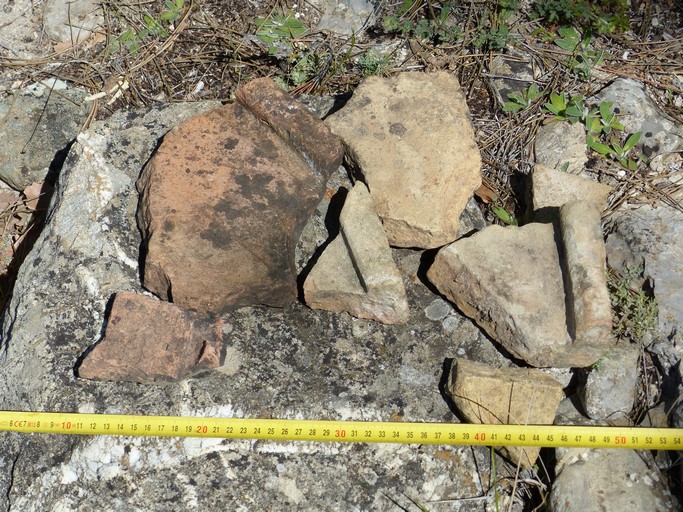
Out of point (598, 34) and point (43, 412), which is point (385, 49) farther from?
point (43, 412)

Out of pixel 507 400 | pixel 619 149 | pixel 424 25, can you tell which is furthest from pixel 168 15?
pixel 507 400

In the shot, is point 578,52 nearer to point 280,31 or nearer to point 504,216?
point 504,216

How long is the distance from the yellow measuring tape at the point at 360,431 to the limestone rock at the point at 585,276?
1.09 ft

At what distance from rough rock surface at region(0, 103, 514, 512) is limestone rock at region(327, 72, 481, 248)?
246mm

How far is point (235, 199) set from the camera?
8.82 feet

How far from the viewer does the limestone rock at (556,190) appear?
9.68 feet

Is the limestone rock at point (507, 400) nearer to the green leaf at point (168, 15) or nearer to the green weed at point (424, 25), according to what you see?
the green weed at point (424, 25)

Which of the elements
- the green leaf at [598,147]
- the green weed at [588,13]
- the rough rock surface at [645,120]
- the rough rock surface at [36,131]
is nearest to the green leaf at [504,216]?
the green leaf at [598,147]

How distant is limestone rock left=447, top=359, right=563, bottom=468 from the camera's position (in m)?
2.50

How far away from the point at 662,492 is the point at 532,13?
7.71 feet

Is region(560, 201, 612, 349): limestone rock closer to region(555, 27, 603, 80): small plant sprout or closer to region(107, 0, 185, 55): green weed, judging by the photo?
region(555, 27, 603, 80): small plant sprout

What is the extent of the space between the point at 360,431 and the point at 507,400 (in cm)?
53

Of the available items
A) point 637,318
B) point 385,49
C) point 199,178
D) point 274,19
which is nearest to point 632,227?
point 637,318

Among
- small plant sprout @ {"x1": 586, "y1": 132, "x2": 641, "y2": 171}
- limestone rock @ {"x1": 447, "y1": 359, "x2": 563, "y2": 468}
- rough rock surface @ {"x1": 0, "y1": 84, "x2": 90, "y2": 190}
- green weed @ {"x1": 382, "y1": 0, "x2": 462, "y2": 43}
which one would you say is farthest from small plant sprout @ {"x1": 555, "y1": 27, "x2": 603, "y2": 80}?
rough rock surface @ {"x1": 0, "y1": 84, "x2": 90, "y2": 190}
